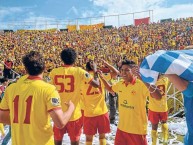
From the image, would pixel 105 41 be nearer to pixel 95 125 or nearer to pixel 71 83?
pixel 95 125

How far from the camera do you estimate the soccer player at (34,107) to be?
115 inches

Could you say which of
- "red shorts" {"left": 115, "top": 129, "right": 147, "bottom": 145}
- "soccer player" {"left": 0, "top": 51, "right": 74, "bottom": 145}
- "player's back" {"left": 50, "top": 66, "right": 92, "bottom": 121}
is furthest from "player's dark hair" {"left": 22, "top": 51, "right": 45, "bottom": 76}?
"player's back" {"left": 50, "top": 66, "right": 92, "bottom": 121}

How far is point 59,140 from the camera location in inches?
210

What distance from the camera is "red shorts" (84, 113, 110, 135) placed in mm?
6074

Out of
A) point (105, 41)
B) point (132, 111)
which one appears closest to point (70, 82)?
point (132, 111)

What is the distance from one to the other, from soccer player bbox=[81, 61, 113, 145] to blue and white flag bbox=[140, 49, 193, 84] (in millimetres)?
3547

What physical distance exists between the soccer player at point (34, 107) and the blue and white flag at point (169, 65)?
0.89 metres

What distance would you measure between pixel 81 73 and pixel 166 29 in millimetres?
31771

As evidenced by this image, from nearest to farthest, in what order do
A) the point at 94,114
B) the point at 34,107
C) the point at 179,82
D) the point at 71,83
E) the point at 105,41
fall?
the point at 179,82
the point at 34,107
the point at 71,83
the point at 94,114
the point at 105,41

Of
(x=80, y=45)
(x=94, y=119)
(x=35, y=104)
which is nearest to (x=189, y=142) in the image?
(x=35, y=104)

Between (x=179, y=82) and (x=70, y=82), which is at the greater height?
(x=179, y=82)

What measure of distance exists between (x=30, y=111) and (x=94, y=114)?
3.22 meters

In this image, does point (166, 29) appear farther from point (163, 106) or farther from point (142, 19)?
point (163, 106)

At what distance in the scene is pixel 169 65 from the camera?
2303 millimetres
